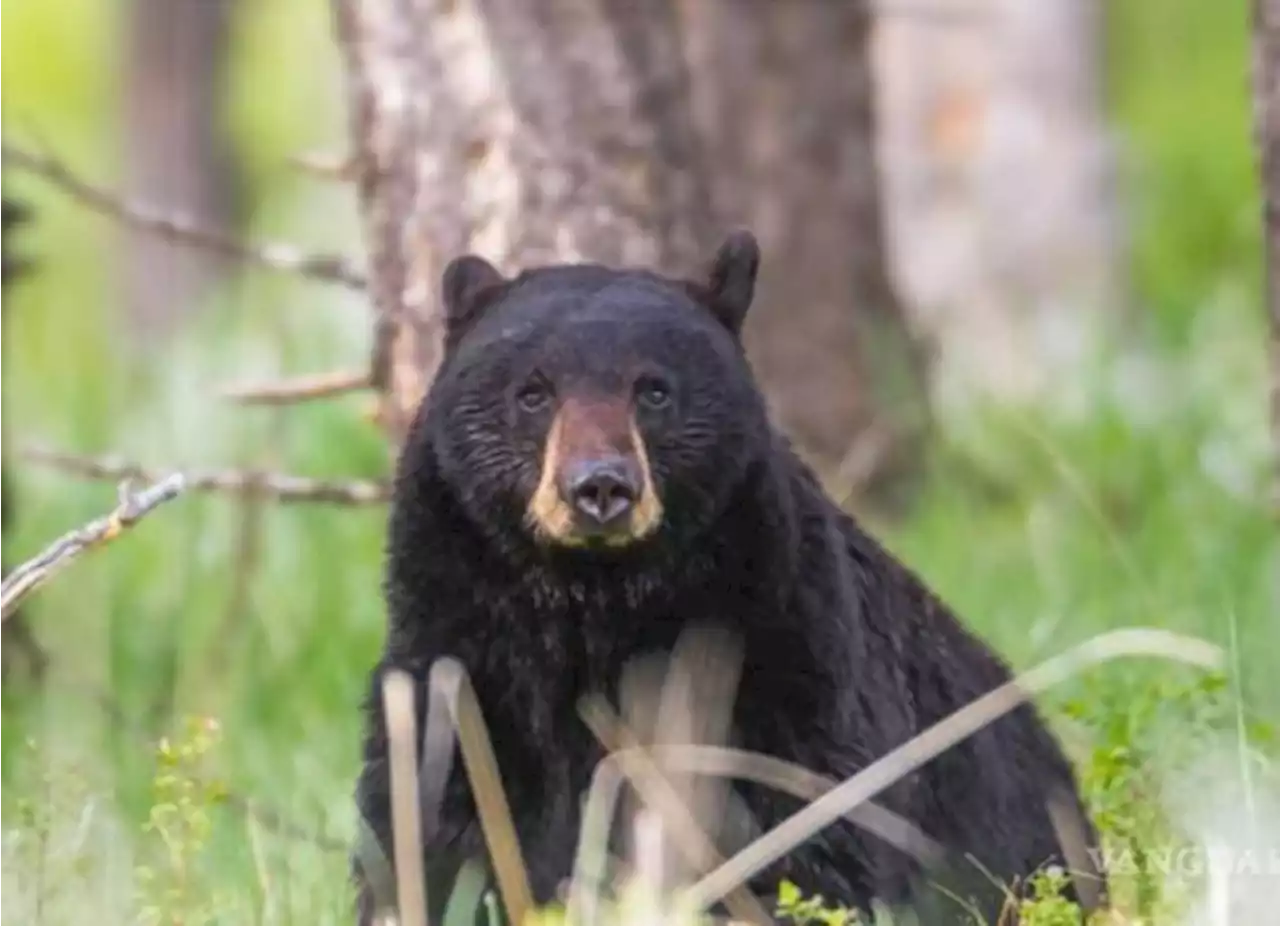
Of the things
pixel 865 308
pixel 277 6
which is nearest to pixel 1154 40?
pixel 277 6

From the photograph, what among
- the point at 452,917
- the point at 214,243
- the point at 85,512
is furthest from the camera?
the point at 85,512

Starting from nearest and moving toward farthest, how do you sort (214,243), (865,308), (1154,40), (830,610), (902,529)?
(830,610)
(214,243)
(902,529)
(865,308)
(1154,40)

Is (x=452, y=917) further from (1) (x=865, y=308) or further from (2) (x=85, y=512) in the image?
(1) (x=865, y=308)

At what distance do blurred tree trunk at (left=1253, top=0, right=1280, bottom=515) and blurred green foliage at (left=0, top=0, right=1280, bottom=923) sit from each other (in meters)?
0.48

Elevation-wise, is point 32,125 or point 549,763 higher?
point 32,125

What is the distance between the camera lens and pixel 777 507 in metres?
4.45

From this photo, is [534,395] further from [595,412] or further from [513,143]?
[513,143]

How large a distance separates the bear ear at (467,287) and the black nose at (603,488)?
51 centimetres

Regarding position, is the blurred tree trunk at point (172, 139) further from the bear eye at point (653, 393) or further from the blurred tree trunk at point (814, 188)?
the bear eye at point (653, 393)

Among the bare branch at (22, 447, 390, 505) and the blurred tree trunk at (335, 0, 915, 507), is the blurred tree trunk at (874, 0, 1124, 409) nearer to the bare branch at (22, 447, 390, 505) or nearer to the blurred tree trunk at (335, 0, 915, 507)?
the blurred tree trunk at (335, 0, 915, 507)

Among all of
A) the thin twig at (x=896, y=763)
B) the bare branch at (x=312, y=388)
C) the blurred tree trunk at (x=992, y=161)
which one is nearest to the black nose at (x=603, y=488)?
the thin twig at (x=896, y=763)

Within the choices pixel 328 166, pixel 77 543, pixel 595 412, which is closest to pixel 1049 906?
pixel 595 412

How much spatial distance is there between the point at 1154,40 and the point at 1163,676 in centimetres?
1998

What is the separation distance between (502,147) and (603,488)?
1895mm
